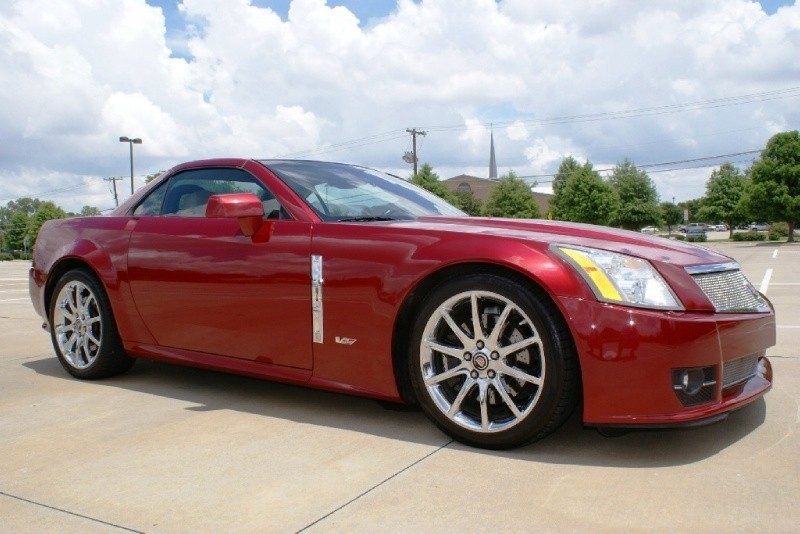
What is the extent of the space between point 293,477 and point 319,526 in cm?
49

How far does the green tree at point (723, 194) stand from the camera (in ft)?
250

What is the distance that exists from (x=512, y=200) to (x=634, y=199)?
12.6 meters

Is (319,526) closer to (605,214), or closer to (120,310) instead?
(120,310)

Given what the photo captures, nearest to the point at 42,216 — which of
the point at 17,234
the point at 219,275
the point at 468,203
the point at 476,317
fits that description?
the point at 17,234

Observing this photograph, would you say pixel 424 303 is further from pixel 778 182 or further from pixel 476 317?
pixel 778 182

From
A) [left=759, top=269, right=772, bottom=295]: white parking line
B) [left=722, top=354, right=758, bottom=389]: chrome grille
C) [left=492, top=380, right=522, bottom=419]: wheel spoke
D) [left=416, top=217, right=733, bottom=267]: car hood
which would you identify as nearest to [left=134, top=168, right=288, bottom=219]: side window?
[left=416, top=217, right=733, bottom=267]: car hood

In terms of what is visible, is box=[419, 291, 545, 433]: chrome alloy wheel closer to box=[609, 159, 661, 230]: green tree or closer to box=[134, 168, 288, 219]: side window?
box=[134, 168, 288, 219]: side window

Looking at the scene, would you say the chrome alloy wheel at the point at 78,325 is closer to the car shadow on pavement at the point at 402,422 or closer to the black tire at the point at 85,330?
the black tire at the point at 85,330

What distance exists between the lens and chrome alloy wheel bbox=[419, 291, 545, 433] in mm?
3010

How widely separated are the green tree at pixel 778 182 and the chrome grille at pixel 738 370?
47113 mm

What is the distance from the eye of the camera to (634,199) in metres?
70.6

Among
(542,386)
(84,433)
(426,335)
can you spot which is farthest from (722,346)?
(84,433)

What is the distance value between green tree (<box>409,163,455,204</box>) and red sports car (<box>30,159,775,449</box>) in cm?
5027

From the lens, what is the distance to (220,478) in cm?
285
